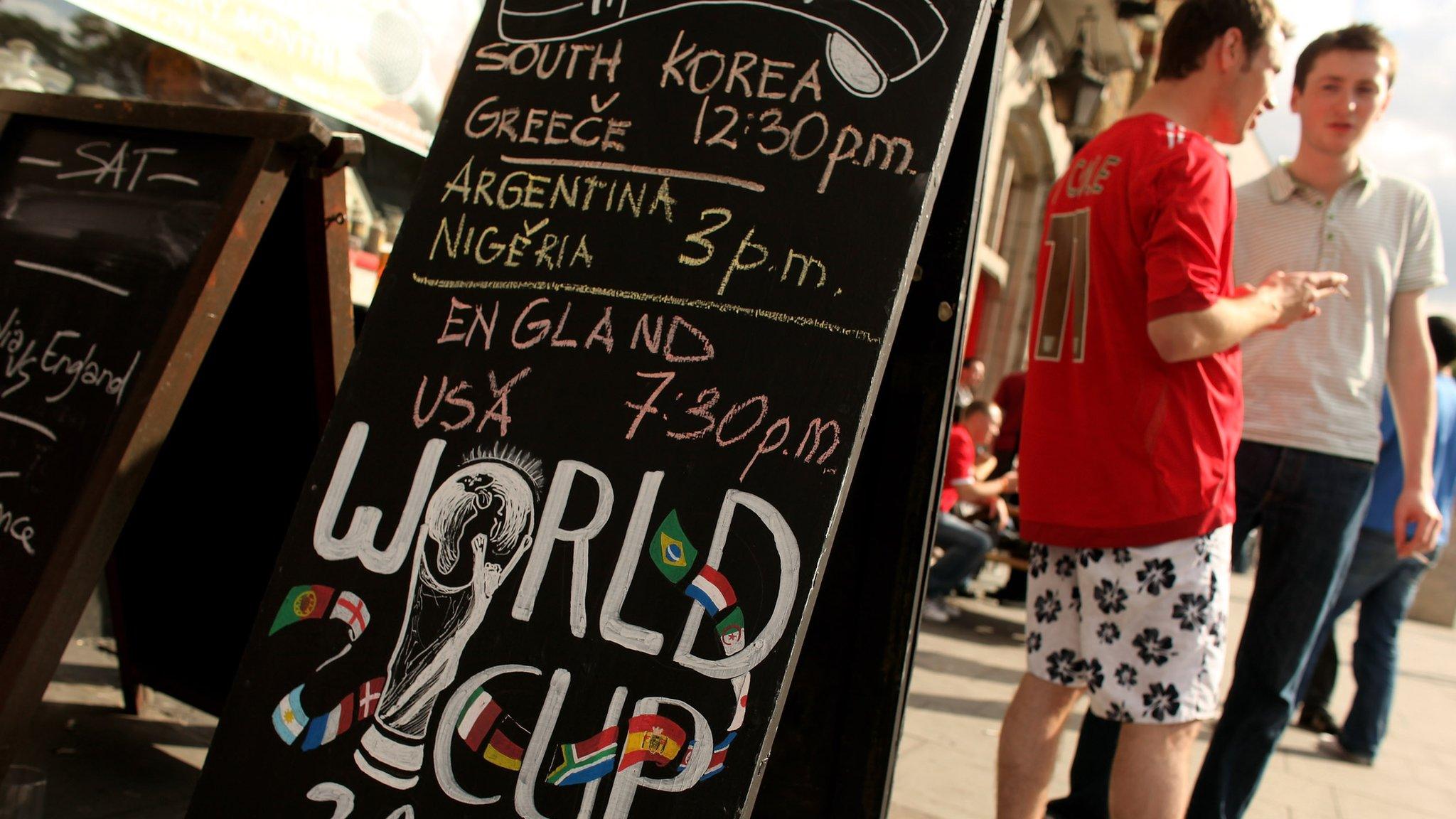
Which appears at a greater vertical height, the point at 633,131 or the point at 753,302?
the point at 633,131

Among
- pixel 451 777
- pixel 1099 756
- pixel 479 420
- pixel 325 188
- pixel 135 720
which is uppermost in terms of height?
pixel 325 188

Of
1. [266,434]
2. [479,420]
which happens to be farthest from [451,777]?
[266,434]

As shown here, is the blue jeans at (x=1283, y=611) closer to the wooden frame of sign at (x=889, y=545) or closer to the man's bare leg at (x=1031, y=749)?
the man's bare leg at (x=1031, y=749)

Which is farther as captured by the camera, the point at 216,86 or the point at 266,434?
the point at 216,86

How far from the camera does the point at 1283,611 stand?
2701 millimetres

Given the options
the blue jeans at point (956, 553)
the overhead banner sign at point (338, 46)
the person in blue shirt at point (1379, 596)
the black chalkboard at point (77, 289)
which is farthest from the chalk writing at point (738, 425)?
the blue jeans at point (956, 553)

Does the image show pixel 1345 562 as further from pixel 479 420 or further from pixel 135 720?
pixel 135 720

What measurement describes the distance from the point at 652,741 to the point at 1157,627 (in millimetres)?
1182

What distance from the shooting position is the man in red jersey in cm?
223

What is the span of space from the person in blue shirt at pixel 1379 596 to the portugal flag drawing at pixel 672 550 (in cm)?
387

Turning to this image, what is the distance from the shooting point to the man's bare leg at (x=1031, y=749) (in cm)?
245

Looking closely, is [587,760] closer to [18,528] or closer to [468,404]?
[468,404]

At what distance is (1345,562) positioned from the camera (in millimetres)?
2752

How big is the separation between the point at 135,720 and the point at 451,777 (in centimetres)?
194
